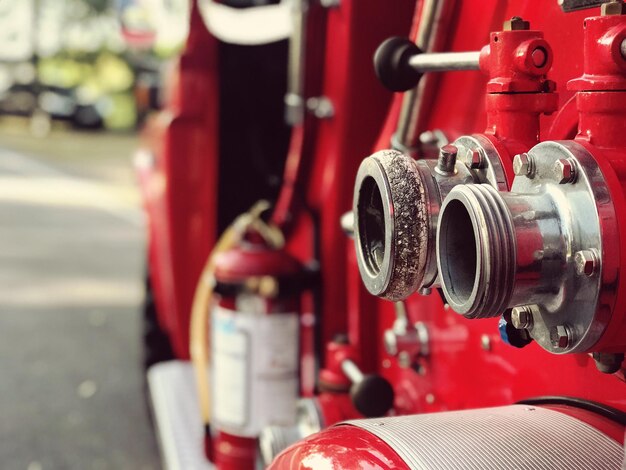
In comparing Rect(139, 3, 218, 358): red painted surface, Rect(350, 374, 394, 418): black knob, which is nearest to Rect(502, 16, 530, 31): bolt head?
Rect(350, 374, 394, 418): black knob

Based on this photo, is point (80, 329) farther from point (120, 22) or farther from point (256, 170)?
point (256, 170)

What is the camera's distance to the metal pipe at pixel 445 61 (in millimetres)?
1094

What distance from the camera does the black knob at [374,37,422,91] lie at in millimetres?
1252

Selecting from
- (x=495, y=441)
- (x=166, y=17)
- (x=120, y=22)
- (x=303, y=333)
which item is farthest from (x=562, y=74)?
(x=120, y=22)

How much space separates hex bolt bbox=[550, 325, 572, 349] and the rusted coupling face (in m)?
0.16

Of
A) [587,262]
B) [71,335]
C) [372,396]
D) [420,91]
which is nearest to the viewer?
[587,262]

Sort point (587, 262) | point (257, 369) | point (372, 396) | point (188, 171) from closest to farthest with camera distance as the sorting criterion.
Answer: point (587, 262) < point (372, 396) < point (257, 369) < point (188, 171)

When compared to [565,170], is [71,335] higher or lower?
lower

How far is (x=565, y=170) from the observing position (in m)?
0.82

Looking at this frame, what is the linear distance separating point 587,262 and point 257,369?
142cm

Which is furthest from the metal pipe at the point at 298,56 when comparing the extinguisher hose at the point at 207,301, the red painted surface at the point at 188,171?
the red painted surface at the point at 188,171

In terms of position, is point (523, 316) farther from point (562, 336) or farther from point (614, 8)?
point (614, 8)

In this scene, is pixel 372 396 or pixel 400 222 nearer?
pixel 400 222

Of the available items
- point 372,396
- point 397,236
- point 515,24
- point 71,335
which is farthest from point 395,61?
point 71,335
